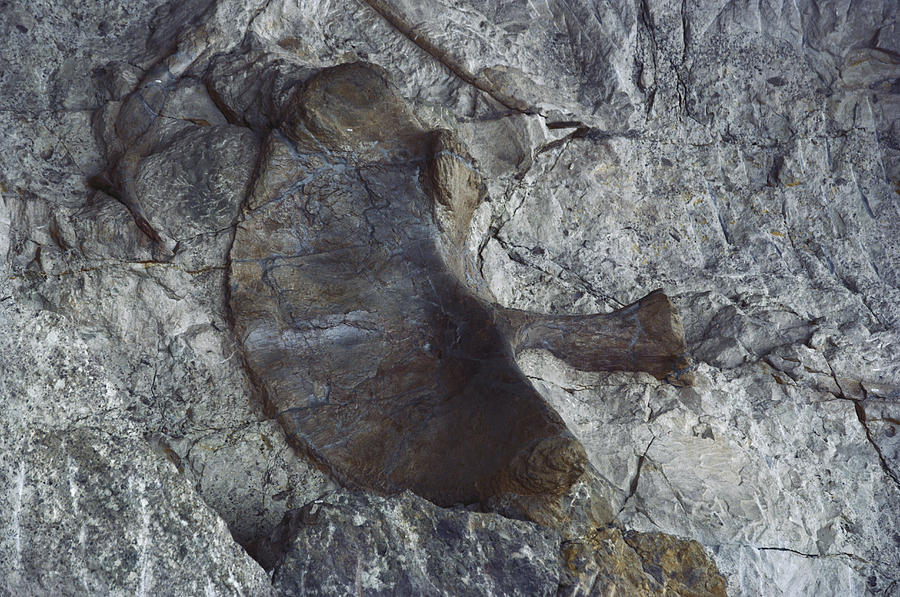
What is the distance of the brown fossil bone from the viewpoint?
78.0 inches

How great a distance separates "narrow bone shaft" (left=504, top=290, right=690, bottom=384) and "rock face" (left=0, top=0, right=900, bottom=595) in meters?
0.01

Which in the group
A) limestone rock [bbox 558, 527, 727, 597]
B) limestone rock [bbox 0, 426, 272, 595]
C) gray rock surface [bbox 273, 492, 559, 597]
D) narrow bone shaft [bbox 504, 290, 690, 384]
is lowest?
limestone rock [bbox 558, 527, 727, 597]

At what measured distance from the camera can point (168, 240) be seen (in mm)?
2162

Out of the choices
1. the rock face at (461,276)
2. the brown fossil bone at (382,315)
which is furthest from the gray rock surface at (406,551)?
the brown fossil bone at (382,315)

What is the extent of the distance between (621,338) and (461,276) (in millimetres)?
470

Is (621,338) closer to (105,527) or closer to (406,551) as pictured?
(406,551)

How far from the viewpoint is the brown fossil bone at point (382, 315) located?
198cm

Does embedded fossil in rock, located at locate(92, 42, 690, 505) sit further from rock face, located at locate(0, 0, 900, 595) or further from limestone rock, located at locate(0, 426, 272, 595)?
limestone rock, located at locate(0, 426, 272, 595)

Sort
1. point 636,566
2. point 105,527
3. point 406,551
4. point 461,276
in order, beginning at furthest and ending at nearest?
point 461,276, point 636,566, point 406,551, point 105,527

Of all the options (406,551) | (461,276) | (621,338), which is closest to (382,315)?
(461,276)

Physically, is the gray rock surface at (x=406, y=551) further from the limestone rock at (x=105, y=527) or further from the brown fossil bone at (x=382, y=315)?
the brown fossil bone at (x=382, y=315)

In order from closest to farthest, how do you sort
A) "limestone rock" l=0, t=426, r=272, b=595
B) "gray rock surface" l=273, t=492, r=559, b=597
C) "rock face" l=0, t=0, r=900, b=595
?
"limestone rock" l=0, t=426, r=272, b=595 → "gray rock surface" l=273, t=492, r=559, b=597 → "rock face" l=0, t=0, r=900, b=595

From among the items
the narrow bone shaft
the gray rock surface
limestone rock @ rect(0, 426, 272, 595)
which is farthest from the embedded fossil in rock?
limestone rock @ rect(0, 426, 272, 595)

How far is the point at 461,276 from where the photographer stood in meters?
2.36
